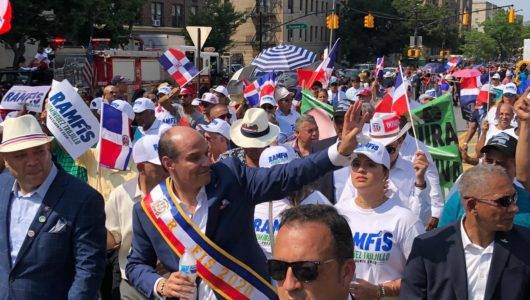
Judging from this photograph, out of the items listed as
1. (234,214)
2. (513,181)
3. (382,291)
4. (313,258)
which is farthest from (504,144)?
(313,258)

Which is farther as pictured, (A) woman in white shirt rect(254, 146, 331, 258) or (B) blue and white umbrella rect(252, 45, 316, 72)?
(B) blue and white umbrella rect(252, 45, 316, 72)

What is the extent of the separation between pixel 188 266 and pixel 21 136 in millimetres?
1278

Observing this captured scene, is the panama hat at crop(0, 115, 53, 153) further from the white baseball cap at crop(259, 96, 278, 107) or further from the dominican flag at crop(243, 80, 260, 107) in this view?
the dominican flag at crop(243, 80, 260, 107)

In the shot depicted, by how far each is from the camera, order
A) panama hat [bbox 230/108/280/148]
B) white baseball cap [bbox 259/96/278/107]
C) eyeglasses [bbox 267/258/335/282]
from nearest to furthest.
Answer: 1. eyeglasses [bbox 267/258/335/282]
2. panama hat [bbox 230/108/280/148]
3. white baseball cap [bbox 259/96/278/107]

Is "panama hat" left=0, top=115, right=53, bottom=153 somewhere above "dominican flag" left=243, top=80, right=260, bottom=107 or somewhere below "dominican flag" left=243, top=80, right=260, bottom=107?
above

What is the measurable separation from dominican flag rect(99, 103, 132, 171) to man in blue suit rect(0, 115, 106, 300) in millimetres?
2139

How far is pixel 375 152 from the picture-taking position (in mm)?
4371

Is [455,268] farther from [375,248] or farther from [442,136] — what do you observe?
[442,136]

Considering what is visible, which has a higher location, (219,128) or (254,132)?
(254,132)

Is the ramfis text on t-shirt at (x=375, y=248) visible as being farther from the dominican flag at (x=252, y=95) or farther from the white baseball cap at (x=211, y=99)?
the dominican flag at (x=252, y=95)

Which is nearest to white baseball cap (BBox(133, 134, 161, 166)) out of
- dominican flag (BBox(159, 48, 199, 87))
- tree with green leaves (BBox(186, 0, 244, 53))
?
dominican flag (BBox(159, 48, 199, 87))

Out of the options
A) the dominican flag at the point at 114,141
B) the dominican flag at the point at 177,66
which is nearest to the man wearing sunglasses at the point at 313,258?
the dominican flag at the point at 114,141

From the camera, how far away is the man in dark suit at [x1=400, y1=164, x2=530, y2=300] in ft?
11.5

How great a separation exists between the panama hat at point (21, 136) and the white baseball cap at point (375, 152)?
186cm
